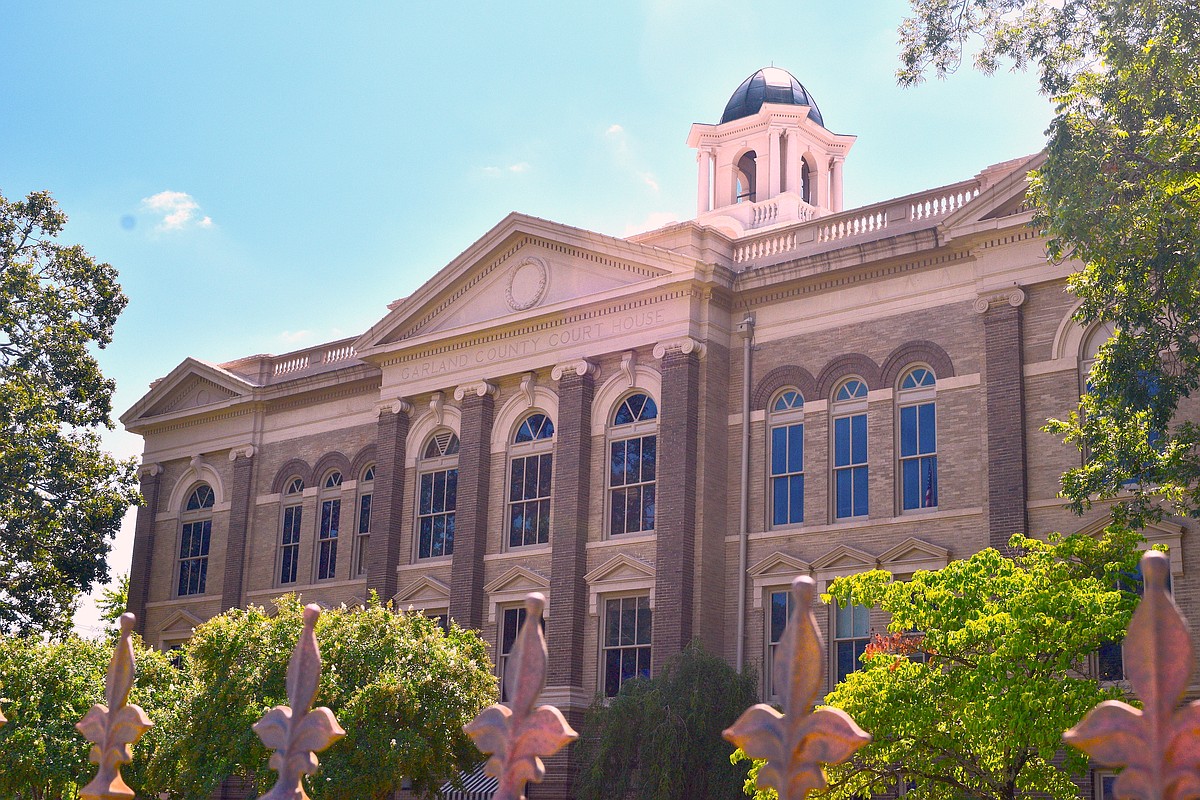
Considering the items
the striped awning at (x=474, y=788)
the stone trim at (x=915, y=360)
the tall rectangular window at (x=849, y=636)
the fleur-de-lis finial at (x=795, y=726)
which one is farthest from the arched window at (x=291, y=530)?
the fleur-de-lis finial at (x=795, y=726)

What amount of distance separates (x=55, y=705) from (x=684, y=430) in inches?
538

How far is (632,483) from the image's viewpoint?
32094mm

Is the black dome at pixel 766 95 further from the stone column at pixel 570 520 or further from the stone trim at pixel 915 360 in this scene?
the stone trim at pixel 915 360

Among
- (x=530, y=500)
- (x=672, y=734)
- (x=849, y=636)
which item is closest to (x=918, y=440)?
(x=849, y=636)

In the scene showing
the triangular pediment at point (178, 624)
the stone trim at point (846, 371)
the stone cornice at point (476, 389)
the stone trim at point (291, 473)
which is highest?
the stone cornice at point (476, 389)

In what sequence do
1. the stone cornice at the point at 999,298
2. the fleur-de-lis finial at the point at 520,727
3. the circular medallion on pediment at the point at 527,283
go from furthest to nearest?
the circular medallion on pediment at the point at 527,283
the stone cornice at the point at 999,298
the fleur-de-lis finial at the point at 520,727

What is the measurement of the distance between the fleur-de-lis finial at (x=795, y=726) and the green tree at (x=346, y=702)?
19513 millimetres

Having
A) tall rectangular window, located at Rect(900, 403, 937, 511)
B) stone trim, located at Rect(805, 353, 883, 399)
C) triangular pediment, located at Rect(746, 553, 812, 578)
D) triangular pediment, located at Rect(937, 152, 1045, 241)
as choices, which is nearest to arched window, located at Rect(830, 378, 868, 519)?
stone trim, located at Rect(805, 353, 883, 399)

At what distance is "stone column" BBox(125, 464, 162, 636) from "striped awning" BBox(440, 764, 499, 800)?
17.0 m

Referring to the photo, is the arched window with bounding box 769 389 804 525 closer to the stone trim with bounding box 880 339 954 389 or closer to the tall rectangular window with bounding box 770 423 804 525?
the tall rectangular window with bounding box 770 423 804 525

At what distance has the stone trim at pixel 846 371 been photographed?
97.4ft

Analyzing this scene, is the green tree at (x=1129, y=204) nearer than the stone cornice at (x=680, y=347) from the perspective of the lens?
Yes

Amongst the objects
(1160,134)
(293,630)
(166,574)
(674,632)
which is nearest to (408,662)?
(293,630)

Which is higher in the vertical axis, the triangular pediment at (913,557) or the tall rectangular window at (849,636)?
the triangular pediment at (913,557)
